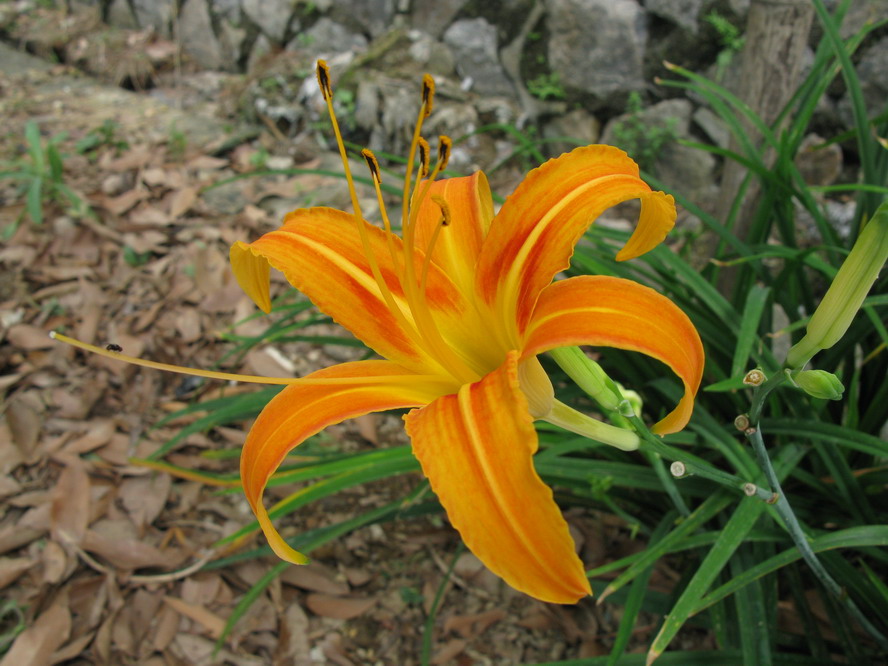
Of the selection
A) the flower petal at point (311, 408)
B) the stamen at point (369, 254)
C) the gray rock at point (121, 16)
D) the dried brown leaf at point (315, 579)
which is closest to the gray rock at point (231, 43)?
the gray rock at point (121, 16)

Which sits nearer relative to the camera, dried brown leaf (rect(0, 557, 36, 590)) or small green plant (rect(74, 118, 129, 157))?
dried brown leaf (rect(0, 557, 36, 590))

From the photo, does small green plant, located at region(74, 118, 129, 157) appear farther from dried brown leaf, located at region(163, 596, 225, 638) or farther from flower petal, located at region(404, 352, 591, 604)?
flower petal, located at region(404, 352, 591, 604)

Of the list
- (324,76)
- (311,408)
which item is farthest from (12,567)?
(324,76)

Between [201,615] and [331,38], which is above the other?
[331,38]

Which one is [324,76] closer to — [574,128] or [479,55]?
[574,128]

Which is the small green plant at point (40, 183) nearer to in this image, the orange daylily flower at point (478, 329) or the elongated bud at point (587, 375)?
the orange daylily flower at point (478, 329)

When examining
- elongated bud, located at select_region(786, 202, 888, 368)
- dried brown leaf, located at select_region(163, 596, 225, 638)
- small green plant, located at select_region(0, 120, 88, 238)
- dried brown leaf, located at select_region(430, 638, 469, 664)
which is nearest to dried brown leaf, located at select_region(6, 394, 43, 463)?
dried brown leaf, located at select_region(163, 596, 225, 638)
